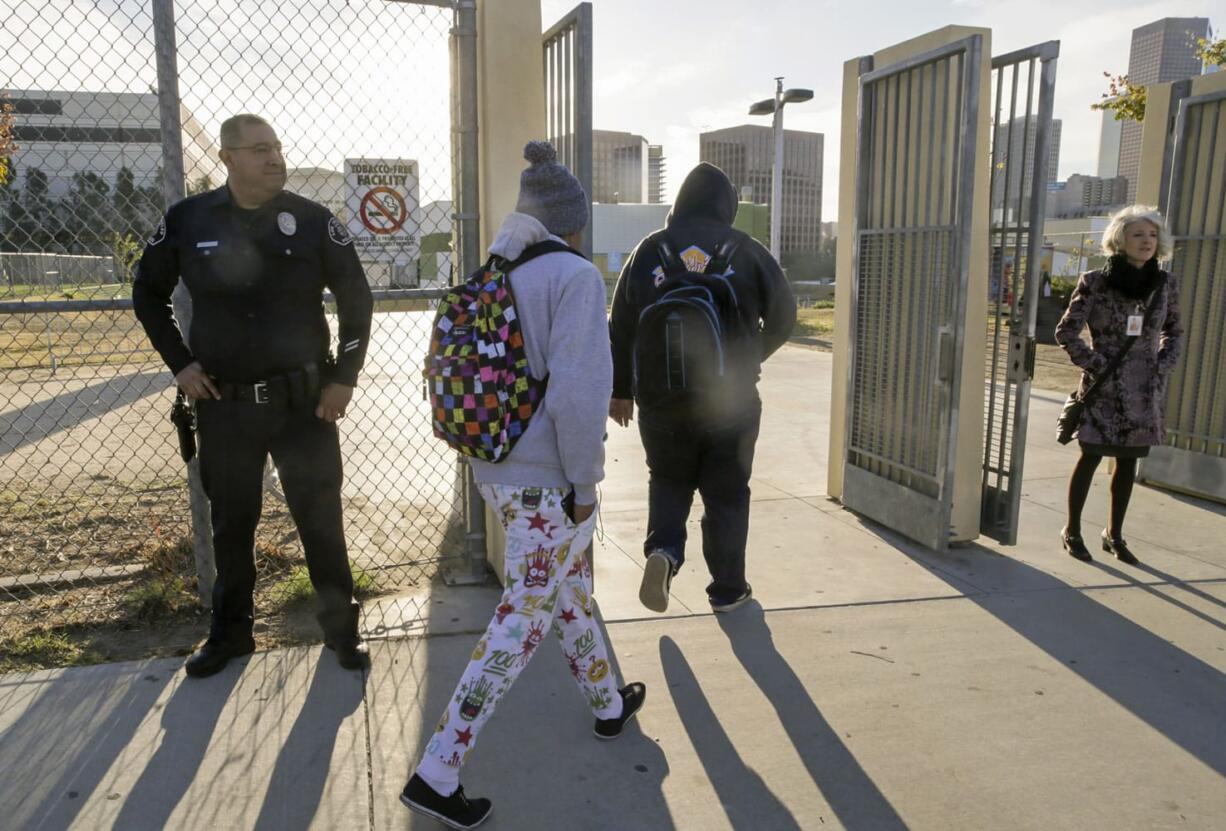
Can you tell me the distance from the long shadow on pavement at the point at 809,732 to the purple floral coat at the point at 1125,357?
2.31m

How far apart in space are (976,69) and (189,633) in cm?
442

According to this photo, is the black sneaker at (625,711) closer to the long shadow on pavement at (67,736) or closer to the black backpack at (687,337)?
the black backpack at (687,337)

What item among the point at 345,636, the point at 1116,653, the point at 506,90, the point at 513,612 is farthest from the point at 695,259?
the point at 1116,653

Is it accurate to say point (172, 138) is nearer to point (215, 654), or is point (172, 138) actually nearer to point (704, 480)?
point (215, 654)

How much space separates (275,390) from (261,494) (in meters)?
0.45

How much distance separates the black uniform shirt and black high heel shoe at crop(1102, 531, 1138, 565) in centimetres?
426

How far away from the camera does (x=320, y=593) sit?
3.49m

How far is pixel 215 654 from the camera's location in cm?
339

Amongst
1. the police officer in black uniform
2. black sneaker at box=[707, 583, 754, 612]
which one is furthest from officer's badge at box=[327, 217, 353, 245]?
black sneaker at box=[707, 583, 754, 612]

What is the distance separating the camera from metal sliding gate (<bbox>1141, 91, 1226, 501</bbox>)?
5891mm

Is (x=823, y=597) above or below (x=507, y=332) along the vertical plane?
below

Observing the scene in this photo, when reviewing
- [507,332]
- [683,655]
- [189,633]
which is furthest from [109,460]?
[507,332]

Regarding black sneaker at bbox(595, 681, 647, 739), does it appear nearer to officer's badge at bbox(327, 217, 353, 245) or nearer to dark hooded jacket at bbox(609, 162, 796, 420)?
dark hooded jacket at bbox(609, 162, 796, 420)

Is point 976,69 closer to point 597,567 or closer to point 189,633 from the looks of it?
point 597,567
